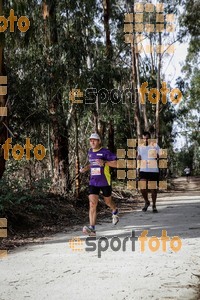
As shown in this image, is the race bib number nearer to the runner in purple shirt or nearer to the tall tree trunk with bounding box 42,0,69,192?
the runner in purple shirt

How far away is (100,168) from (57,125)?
17.2ft

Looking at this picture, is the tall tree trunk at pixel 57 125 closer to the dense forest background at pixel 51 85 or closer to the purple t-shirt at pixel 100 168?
the dense forest background at pixel 51 85

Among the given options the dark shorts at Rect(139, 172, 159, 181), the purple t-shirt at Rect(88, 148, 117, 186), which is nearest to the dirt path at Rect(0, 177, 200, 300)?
the purple t-shirt at Rect(88, 148, 117, 186)

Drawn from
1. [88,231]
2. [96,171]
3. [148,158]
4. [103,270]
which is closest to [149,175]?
[148,158]

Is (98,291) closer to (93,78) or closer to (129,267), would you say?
(129,267)

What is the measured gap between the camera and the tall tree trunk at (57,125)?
10992mm

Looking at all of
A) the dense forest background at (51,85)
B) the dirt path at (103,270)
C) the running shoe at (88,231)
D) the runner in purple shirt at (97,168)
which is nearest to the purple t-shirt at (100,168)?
the runner in purple shirt at (97,168)

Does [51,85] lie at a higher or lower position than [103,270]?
higher

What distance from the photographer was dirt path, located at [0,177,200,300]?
371cm

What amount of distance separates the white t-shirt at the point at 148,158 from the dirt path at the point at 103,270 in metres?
2.70

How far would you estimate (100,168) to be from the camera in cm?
630

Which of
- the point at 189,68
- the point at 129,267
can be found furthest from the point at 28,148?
the point at 189,68

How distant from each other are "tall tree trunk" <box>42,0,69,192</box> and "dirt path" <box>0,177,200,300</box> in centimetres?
475

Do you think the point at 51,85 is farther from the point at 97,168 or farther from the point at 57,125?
the point at 97,168
